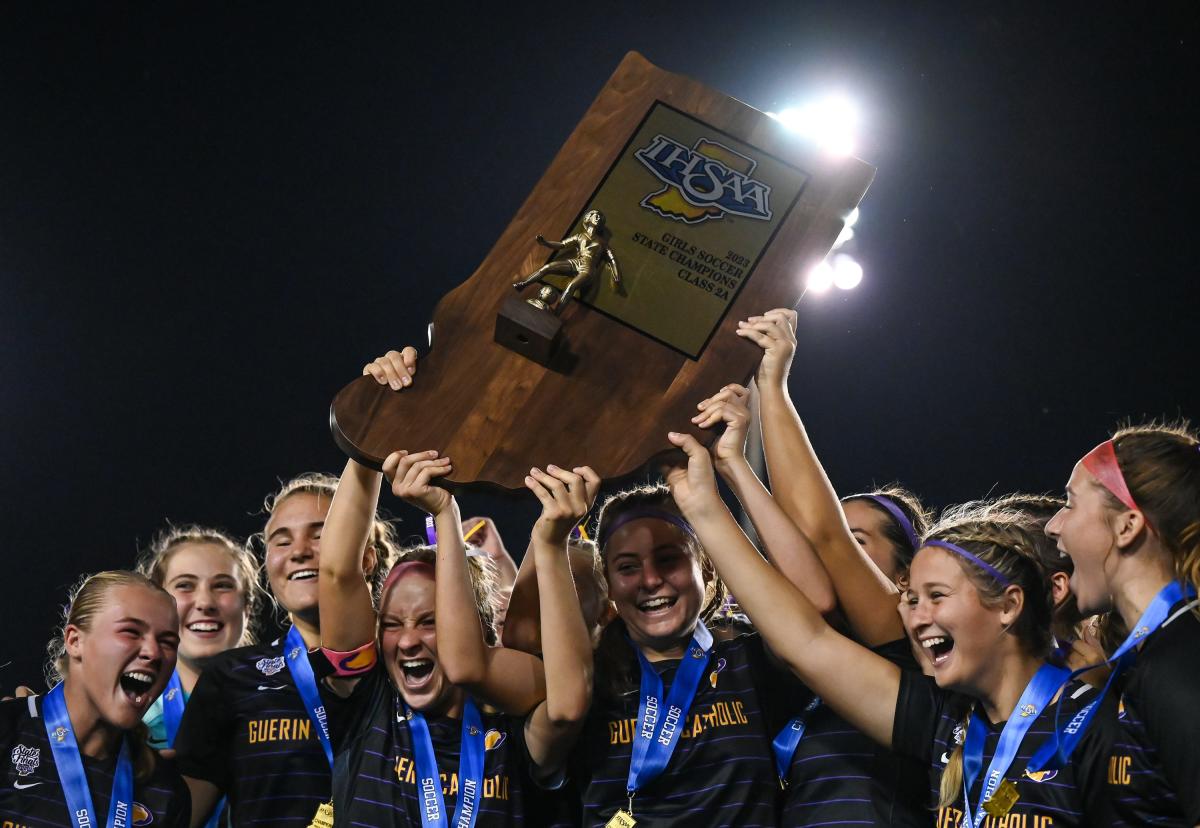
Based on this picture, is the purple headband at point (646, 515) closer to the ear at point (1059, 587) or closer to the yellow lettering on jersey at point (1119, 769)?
the ear at point (1059, 587)

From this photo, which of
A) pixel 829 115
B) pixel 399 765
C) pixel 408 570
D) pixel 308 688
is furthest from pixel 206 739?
pixel 829 115

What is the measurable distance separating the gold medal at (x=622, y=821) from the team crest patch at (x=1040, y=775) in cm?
65

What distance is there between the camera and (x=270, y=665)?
2.45 meters

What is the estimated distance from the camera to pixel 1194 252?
4.92 m

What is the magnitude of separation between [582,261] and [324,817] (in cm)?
112

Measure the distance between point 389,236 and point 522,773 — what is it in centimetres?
325

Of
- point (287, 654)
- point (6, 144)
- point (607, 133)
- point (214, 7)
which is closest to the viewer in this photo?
point (607, 133)

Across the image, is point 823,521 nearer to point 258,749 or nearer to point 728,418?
point 728,418

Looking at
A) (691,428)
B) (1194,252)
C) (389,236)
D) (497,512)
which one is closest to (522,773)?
(691,428)

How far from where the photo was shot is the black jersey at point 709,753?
2119 millimetres

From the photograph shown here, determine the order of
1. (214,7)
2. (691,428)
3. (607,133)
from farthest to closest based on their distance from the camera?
(214,7) < (607,133) < (691,428)

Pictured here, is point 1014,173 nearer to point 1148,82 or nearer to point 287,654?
point 1148,82

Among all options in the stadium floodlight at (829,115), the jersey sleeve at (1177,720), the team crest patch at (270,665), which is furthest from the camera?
the stadium floodlight at (829,115)

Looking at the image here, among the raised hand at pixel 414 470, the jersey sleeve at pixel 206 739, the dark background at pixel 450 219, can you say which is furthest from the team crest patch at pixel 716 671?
the dark background at pixel 450 219
